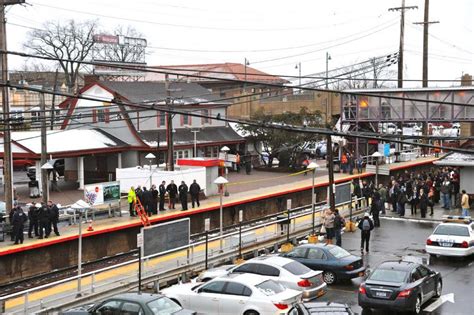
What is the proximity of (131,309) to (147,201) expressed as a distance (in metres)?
17.4

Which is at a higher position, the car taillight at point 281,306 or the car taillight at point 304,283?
the car taillight at point 304,283

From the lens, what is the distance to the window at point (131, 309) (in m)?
15.0

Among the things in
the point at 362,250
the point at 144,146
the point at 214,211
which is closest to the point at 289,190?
the point at 214,211

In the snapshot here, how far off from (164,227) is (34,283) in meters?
6.61

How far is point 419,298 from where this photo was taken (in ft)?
57.7

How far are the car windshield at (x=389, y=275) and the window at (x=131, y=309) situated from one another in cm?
642

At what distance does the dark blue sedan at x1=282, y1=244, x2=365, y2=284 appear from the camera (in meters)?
20.8

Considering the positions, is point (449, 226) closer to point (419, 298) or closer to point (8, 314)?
point (419, 298)

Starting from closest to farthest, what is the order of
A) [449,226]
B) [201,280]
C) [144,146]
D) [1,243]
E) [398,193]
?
[201,280]
[449,226]
[1,243]
[398,193]
[144,146]

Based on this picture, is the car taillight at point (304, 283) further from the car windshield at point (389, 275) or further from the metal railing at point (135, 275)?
the metal railing at point (135, 275)

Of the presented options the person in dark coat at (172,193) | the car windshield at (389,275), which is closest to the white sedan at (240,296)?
the car windshield at (389,275)

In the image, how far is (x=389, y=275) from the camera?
58.4ft

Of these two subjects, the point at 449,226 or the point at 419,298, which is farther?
the point at 449,226

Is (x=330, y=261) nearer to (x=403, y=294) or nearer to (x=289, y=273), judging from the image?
(x=289, y=273)
